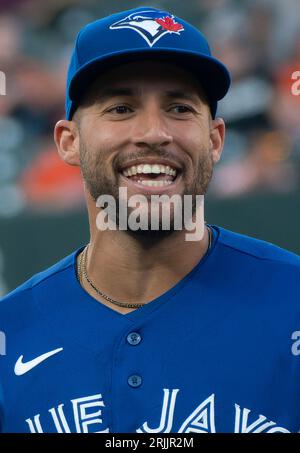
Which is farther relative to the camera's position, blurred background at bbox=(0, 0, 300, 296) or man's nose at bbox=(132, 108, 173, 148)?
blurred background at bbox=(0, 0, 300, 296)

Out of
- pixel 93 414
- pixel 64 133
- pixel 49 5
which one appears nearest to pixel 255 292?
pixel 93 414

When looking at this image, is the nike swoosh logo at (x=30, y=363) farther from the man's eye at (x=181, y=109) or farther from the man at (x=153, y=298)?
the man's eye at (x=181, y=109)

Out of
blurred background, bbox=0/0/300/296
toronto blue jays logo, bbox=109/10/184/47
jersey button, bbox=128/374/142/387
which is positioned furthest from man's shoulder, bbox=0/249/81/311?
blurred background, bbox=0/0/300/296

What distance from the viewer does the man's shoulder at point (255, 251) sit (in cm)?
226

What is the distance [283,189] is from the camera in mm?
5715

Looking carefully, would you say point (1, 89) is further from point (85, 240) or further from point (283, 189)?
point (283, 189)

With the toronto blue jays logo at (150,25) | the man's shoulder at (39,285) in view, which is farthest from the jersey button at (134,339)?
the toronto blue jays logo at (150,25)

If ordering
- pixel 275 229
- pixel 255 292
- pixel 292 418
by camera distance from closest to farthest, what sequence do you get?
pixel 292 418
pixel 255 292
pixel 275 229

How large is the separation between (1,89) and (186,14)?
146 centimetres

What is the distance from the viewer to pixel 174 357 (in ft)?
6.93

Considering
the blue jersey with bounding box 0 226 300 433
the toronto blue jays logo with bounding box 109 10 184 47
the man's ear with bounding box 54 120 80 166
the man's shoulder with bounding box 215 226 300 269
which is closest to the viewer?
the blue jersey with bounding box 0 226 300 433

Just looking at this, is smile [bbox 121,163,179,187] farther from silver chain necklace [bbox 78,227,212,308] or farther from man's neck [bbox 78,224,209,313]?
silver chain necklace [bbox 78,227,212,308]

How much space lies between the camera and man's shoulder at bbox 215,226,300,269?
7.41ft

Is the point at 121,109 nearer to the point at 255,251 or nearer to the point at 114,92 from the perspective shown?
the point at 114,92
